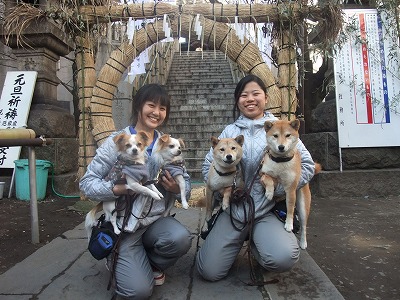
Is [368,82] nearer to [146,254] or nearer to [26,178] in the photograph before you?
[146,254]

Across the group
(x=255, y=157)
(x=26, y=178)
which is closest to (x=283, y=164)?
(x=255, y=157)

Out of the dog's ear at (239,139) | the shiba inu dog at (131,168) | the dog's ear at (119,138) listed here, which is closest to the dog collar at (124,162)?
the shiba inu dog at (131,168)

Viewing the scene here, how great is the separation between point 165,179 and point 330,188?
12.8ft

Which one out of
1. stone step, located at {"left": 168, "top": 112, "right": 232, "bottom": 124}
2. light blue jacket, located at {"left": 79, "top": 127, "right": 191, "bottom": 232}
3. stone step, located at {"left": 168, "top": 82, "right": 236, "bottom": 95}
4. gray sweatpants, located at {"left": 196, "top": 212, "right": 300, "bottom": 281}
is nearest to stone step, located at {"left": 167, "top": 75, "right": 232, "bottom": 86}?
stone step, located at {"left": 168, "top": 82, "right": 236, "bottom": 95}

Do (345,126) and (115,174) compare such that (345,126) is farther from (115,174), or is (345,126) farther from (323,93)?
(115,174)

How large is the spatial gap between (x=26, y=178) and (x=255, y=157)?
4.43m

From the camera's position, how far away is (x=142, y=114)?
2697mm

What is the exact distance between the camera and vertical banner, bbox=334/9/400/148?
18.3 feet

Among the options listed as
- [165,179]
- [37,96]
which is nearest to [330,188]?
[165,179]

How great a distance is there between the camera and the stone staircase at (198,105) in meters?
8.02

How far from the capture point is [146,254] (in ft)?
8.29

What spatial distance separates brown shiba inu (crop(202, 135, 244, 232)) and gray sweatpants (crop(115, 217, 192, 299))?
46 cm

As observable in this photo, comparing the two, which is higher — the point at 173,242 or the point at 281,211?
the point at 281,211

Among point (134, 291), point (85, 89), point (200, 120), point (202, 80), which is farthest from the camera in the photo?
point (202, 80)
